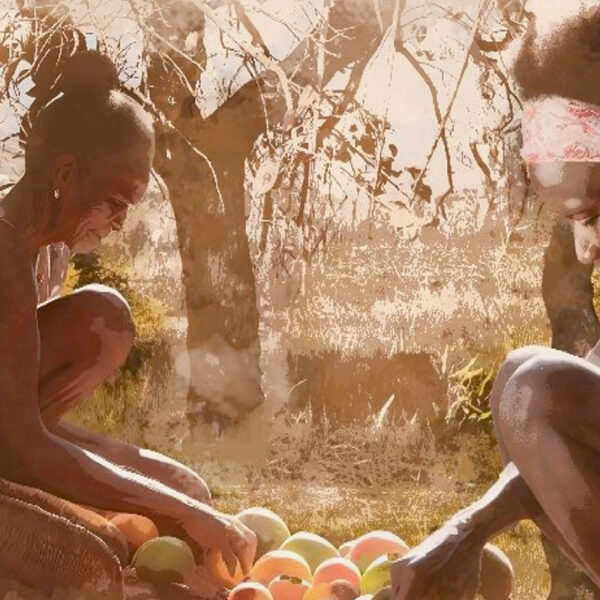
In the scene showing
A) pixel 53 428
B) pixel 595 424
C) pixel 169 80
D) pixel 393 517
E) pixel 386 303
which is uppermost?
pixel 169 80

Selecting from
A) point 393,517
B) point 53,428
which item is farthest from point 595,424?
point 393,517

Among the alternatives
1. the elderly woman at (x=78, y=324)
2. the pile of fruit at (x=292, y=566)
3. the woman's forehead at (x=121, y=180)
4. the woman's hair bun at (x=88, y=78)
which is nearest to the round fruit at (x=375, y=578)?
the pile of fruit at (x=292, y=566)

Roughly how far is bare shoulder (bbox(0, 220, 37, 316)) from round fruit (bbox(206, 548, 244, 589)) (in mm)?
626

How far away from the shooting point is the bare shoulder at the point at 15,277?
2.19 m

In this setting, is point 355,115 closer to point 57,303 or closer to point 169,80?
point 169,80

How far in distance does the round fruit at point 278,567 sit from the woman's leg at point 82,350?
0.25 m

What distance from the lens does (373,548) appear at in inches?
107

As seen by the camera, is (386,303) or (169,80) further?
(169,80)

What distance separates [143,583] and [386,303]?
96.7 inches

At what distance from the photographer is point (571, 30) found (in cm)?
198

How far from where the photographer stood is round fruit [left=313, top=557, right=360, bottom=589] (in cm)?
253

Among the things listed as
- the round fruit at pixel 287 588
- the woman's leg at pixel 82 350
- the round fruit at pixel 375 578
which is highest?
the woman's leg at pixel 82 350

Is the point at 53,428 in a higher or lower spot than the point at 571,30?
lower

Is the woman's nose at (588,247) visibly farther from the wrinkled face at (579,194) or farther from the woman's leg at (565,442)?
the woman's leg at (565,442)
